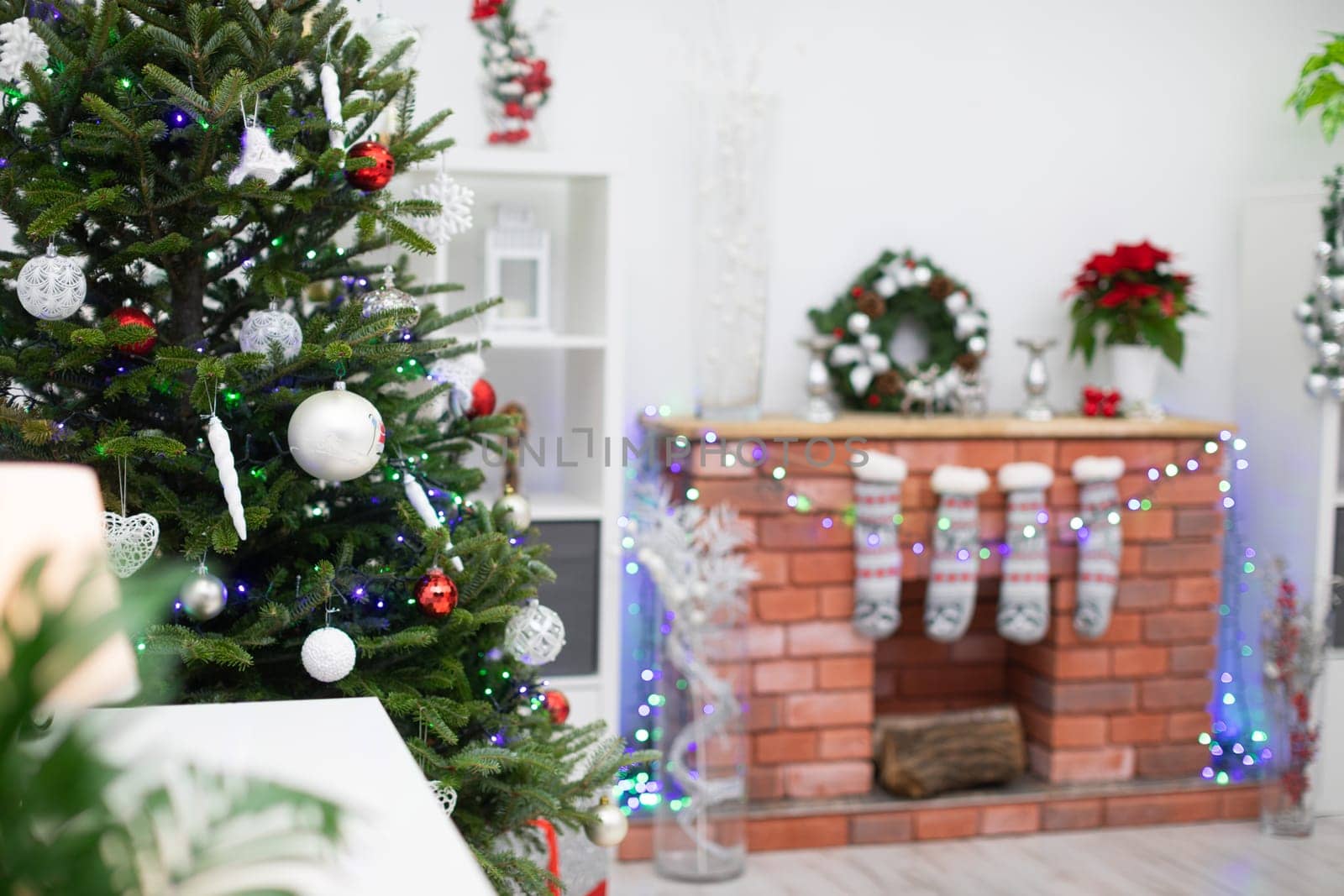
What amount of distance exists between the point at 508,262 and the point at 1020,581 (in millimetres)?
1467

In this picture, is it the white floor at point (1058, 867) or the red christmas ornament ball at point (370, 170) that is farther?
the white floor at point (1058, 867)

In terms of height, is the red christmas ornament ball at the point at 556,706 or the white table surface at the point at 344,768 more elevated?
the white table surface at the point at 344,768

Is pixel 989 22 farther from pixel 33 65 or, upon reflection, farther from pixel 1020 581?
pixel 33 65

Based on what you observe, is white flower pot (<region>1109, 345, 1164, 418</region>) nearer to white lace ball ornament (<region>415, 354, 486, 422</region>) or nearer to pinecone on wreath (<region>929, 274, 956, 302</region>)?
pinecone on wreath (<region>929, 274, 956, 302</region>)

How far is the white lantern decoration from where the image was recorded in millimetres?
3197

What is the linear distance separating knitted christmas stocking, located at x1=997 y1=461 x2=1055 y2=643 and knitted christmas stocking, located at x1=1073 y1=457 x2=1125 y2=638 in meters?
0.09

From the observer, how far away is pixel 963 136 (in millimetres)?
3787

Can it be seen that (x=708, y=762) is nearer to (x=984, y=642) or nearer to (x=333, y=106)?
(x=984, y=642)

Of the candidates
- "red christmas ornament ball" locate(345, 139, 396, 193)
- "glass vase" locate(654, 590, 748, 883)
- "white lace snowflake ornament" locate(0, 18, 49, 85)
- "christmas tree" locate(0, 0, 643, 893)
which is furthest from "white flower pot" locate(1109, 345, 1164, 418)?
"white lace snowflake ornament" locate(0, 18, 49, 85)

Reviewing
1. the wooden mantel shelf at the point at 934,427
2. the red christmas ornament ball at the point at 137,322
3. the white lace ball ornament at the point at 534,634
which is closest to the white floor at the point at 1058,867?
the wooden mantel shelf at the point at 934,427

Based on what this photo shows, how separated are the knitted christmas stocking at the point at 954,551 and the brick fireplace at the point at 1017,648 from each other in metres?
0.05

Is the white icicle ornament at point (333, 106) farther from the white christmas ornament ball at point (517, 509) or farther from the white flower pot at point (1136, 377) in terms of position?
the white flower pot at point (1136, 377)

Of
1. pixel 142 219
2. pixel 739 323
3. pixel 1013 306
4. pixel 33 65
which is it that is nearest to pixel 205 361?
pixel 142 219

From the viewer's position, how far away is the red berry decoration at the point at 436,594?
170 centimetres
